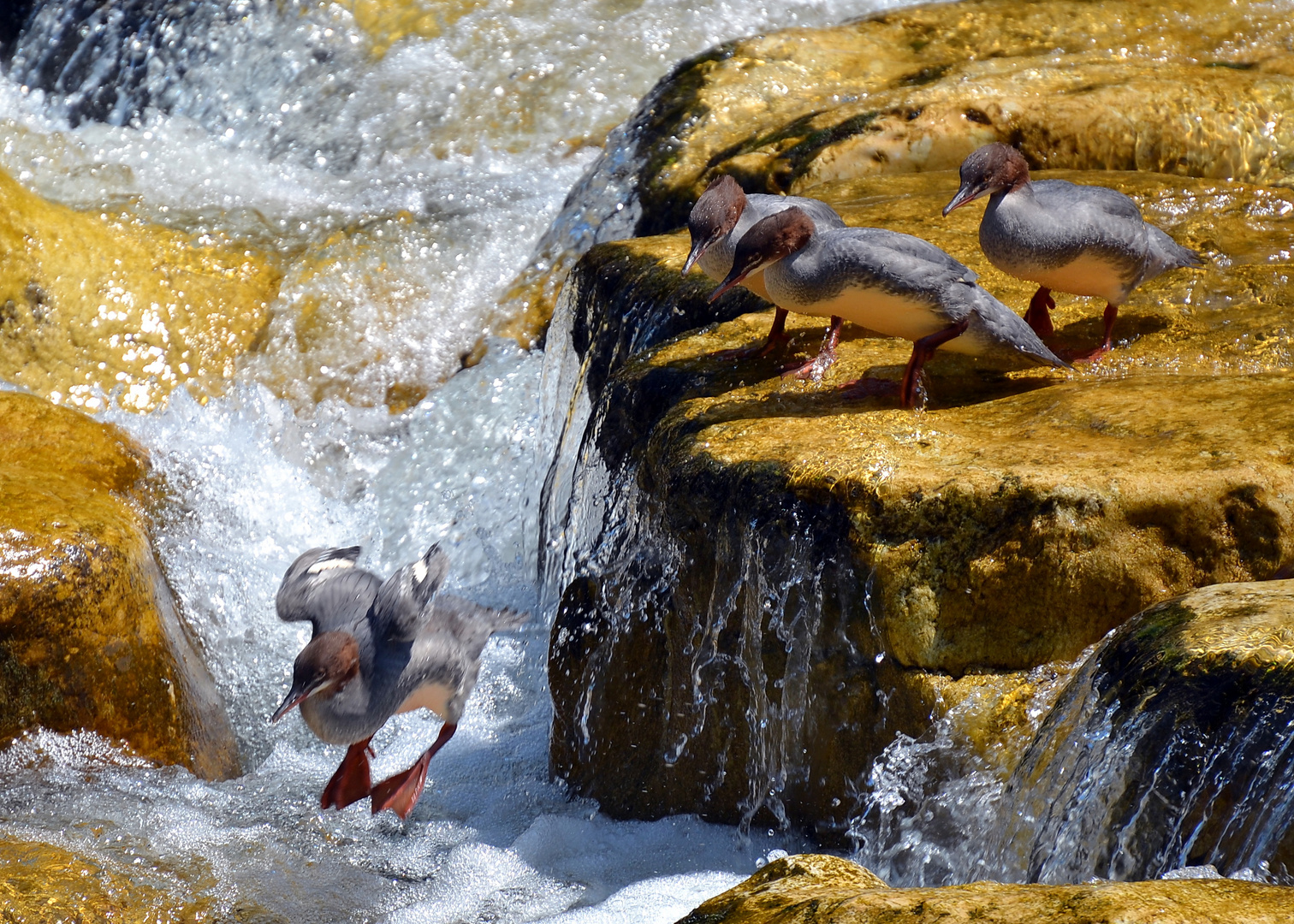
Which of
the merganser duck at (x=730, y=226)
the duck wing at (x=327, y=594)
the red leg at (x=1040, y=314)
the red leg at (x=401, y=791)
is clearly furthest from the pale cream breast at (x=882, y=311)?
the red leg at (x=401, y=791)

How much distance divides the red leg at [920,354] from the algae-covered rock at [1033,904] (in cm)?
200

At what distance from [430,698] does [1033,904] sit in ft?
10.1

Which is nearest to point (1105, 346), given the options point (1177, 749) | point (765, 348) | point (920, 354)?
point (920, 354)

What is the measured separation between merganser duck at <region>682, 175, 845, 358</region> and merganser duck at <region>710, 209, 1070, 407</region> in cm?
25

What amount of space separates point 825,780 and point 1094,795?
3.54 feet

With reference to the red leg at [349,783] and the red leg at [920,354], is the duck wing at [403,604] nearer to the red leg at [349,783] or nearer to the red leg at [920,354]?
the red leg at [349,783]

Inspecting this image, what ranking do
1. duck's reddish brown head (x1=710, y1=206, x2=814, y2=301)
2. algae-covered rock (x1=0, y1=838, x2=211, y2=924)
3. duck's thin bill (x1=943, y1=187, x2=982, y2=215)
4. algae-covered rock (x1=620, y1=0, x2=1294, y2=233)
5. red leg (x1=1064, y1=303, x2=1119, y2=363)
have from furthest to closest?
algae-covered rock (x1=620, y1=0, x2=1294, y2=233)
red leg (x1=1064, y1=303, x2=1119, y2=363)
duck's thin bill (x1=943, y1=187, x2=982, y2=215)
duck's reddish brown head (x1=710, y1=206, x2=814, y2=301)
algae-covered rock (x1=0, y1=838, x2=211, y2=924)

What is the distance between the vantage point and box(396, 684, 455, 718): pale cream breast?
4715mm

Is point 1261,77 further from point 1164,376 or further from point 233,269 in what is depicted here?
point 233,269

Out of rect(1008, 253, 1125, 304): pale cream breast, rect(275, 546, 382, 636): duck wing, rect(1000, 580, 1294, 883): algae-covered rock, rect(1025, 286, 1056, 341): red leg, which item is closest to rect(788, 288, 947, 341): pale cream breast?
rect(1008, 253, 1125, 304): pale cream breast

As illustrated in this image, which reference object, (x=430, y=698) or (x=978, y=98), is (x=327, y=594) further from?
(x=978, y=98)

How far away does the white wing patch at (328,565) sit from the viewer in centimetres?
483

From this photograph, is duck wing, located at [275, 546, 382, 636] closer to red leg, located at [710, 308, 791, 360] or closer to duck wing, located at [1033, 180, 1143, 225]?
red leg, located at [710, 308, 791, 360]

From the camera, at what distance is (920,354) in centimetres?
411
